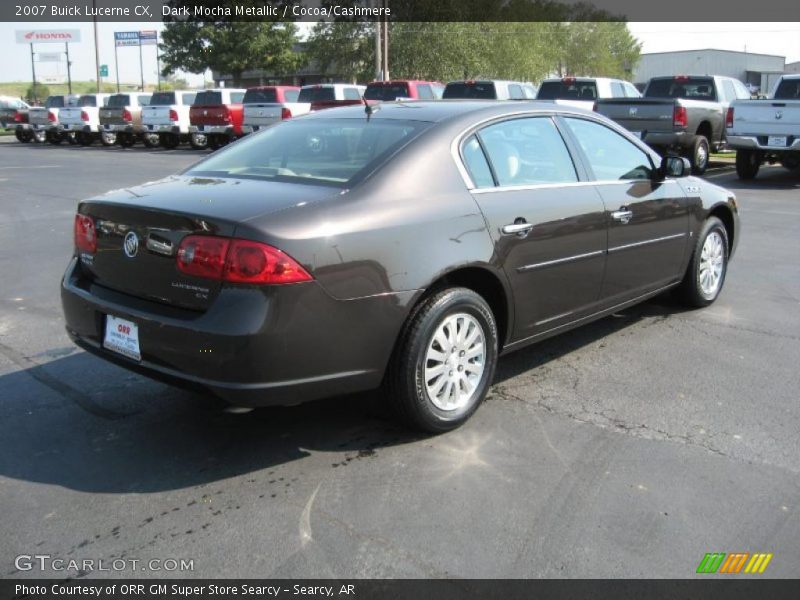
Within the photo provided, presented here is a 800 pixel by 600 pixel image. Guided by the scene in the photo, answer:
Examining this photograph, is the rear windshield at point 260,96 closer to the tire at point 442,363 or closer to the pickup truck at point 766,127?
the pickup truck at point 766,127

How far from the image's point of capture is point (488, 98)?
44.9ft

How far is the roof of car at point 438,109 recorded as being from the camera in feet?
13.7

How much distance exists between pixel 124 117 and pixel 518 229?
27.5 m

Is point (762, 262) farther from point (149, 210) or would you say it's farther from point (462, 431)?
point (149, 210)

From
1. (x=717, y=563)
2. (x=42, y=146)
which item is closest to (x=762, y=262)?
(x=717, y=563)

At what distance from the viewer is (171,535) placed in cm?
291

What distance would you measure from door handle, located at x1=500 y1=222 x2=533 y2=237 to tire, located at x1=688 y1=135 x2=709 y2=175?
12.3 metres

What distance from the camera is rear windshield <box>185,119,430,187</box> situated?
12.3ft

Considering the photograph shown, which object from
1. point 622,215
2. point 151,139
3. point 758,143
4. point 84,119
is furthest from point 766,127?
point 84,119

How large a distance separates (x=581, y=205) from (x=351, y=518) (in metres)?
2.37

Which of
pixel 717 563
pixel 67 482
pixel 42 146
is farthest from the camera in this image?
pixel 42 146

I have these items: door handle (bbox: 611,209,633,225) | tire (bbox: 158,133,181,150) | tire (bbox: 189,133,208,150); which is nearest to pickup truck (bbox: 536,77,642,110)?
tire (bbox: 189,133,208,150)

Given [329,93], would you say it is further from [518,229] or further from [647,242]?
[518,229]

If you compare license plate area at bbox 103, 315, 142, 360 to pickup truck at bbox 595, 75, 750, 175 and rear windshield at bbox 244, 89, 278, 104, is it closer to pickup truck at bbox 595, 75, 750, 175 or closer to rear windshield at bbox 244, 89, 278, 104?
pickup truck at bbox 595, 75, 750, 175
